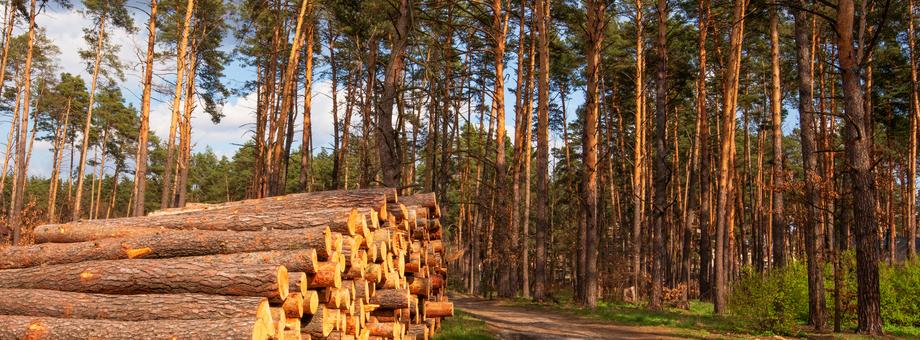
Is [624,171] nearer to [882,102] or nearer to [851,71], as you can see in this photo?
[882,102]

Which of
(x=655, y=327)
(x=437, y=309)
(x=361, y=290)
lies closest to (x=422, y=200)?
(x=437, y=309)

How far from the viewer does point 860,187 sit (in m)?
10.8

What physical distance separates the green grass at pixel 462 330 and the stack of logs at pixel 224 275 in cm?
135

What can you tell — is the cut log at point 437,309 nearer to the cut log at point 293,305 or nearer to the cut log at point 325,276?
the cut log at point 325,276

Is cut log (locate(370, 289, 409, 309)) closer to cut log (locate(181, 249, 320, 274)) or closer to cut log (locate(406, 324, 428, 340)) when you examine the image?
cut log (locate(406, 324, 428, 340))

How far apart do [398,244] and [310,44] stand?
2007cm

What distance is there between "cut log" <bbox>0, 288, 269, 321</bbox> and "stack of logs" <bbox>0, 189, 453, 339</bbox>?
0.01 m

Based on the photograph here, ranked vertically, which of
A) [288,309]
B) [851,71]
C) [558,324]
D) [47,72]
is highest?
[47,72]

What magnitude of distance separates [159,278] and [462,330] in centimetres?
604

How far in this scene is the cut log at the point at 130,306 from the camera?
4.96 metres

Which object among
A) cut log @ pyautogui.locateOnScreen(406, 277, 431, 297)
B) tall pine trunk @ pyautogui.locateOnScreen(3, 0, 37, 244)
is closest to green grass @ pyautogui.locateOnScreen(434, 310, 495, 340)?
cut log @ pyautogui.locateOnScreen(406, 277, 431, 297)

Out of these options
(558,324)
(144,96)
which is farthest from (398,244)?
(144,96)

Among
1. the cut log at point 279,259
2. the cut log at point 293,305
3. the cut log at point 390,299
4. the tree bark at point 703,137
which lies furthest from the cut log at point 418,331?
the tree bark at point 703,137

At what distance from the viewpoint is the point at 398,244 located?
8.31 meters
